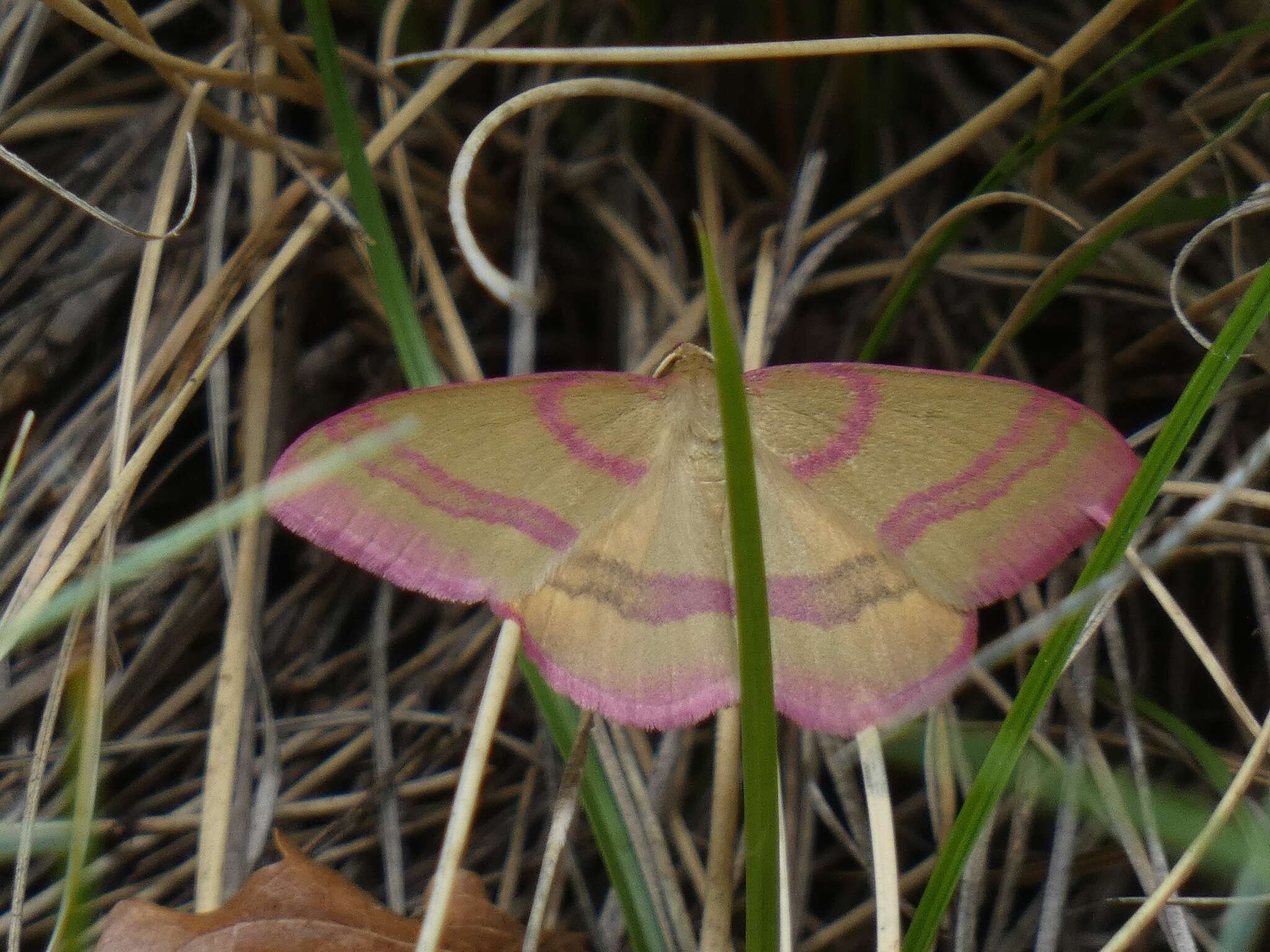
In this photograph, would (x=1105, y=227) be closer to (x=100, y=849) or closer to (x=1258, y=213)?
(x=1258, y=213)

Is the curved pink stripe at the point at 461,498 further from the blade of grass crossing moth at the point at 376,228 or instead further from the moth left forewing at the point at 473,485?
the blade of grass crossing moth at the point at 376,228

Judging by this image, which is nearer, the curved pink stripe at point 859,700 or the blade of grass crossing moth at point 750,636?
the blade of grass crossing moth at point 750,636

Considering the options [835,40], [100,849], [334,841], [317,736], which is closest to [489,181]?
[835,40]

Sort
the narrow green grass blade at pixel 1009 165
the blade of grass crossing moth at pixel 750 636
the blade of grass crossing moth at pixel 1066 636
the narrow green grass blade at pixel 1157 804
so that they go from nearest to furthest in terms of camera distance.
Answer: the blade of grass crossing moth at pixel 750 636, the blade of grass crossing moth at pixel 1066 636, the narrow green grass blade at pixel 1157 804, the narrow green grass blade at pixel 1009 165

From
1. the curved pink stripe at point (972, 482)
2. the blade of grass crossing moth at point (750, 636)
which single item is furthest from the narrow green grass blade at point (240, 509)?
the curved pink stripe at point (972, 482)

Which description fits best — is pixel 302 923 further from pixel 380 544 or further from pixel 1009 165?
→ pixel 1009 165

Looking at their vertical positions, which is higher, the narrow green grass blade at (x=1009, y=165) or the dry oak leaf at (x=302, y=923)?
the narrow green grass blade at (x=1009, y=165)

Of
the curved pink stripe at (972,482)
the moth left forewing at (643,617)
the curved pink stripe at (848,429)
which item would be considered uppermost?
the curved pink stripe at (848,429)

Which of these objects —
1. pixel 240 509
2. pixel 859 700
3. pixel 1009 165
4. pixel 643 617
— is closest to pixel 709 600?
pixel 643 617
